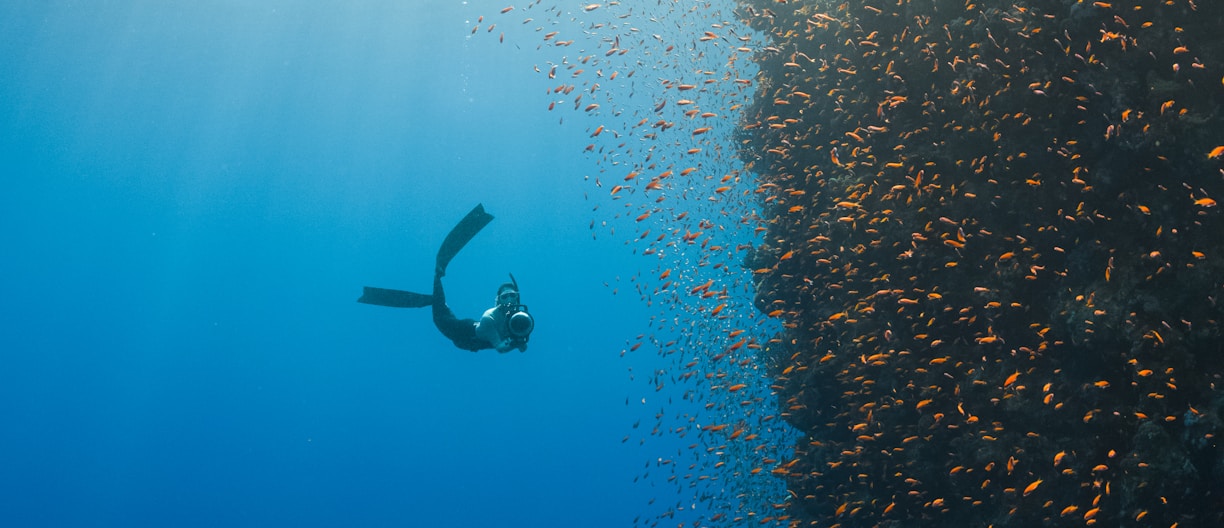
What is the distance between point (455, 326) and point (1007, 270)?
23.8 feet

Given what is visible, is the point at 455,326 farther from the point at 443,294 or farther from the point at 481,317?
the point at 481,317

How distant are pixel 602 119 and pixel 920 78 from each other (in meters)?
46.7

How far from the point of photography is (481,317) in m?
8.08

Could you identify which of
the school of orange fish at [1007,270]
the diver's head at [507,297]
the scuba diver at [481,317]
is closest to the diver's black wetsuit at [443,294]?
the scuba diver at [481,317]

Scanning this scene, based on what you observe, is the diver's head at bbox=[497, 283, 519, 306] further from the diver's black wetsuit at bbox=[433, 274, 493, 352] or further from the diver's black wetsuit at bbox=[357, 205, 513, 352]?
the diver's black wetsuit at bbox=[357, 205, 513, 352]

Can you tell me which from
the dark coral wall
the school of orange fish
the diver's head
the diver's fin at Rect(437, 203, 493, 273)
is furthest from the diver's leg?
the dark coral wall

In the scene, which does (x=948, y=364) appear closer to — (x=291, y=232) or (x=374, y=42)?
(x=374, y=42)

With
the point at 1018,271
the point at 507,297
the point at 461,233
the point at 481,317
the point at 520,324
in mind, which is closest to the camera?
the point at 1018,271

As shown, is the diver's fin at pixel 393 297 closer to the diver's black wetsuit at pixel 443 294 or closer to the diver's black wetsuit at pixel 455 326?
the diver's black wetsuit at pixel 443 294

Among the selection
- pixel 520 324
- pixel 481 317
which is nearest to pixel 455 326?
pixel 481 317

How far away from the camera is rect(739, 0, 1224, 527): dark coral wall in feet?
16.7

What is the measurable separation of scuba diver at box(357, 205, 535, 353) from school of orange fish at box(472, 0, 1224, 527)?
7.19 ft

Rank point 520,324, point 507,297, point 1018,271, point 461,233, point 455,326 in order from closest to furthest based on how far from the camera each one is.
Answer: point 1018,271 < point 520,324 < point 507,297 < point 455,326 < point 461,233

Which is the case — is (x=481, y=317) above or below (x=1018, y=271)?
below
